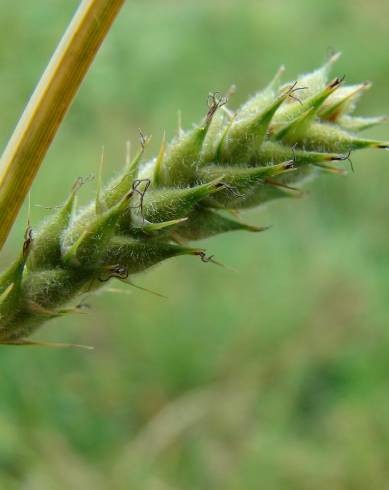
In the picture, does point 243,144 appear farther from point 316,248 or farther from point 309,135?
point 316,248

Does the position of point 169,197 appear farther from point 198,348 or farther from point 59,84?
point 198,348

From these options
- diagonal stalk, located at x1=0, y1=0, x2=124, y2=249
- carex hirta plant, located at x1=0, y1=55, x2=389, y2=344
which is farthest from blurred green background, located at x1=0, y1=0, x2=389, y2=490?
diagonal stalk, located at x1=0, y1=0, x2=124, y2=249

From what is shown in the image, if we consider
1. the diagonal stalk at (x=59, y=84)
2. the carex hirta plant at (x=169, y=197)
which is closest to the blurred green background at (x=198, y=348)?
the carex hirta plant at (x=169, y=197)

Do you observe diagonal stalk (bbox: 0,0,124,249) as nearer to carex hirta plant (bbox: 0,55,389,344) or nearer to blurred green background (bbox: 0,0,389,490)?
carex hirta plant (bbox: 0,55,389,344)

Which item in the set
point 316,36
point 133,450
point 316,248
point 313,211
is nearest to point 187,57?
point 316,36

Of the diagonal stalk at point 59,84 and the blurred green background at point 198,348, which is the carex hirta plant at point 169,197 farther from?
the blurred green background at point 198,348

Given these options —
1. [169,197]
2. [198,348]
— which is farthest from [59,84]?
[198,348]
